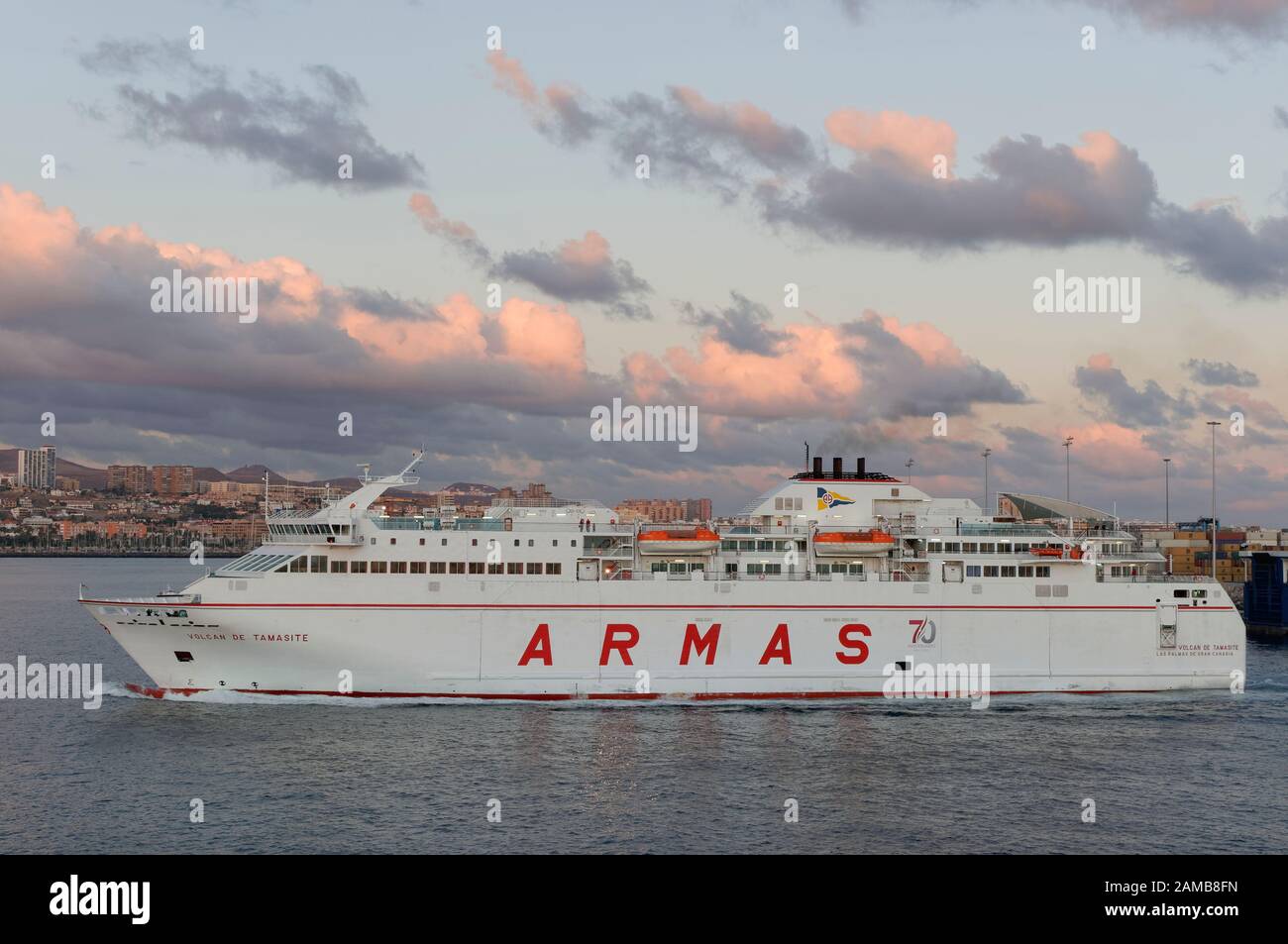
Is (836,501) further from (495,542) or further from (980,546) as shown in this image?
(495,542)

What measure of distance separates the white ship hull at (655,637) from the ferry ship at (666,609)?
0.06 metres

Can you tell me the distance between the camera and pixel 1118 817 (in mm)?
23641

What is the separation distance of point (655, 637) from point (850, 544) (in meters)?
7.40

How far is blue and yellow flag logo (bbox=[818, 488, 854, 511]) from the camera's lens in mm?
39938

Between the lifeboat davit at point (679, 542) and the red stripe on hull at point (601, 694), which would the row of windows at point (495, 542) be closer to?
the lifeboat davit at point (679, 542)

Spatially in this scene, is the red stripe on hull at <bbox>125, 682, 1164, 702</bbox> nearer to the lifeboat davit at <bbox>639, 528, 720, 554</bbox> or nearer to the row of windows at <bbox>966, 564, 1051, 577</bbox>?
the row of windows at <bbox>966, 564, 1051, 577</bbox>

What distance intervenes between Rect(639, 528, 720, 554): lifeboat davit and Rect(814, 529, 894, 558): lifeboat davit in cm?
360

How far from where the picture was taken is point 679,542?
3647cm

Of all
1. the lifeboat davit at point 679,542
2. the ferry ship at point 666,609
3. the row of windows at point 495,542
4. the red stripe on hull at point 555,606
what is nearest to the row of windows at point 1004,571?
the ferry ship at point 666,609

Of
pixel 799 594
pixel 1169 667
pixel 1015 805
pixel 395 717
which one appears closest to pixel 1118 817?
pixel 1015 805

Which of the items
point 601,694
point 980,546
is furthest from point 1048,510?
point 601,694

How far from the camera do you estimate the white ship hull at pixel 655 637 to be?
33.6 metres

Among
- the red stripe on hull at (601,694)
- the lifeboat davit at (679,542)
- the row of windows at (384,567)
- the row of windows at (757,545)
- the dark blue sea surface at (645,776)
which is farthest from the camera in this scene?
the row of windows at (757,545)
